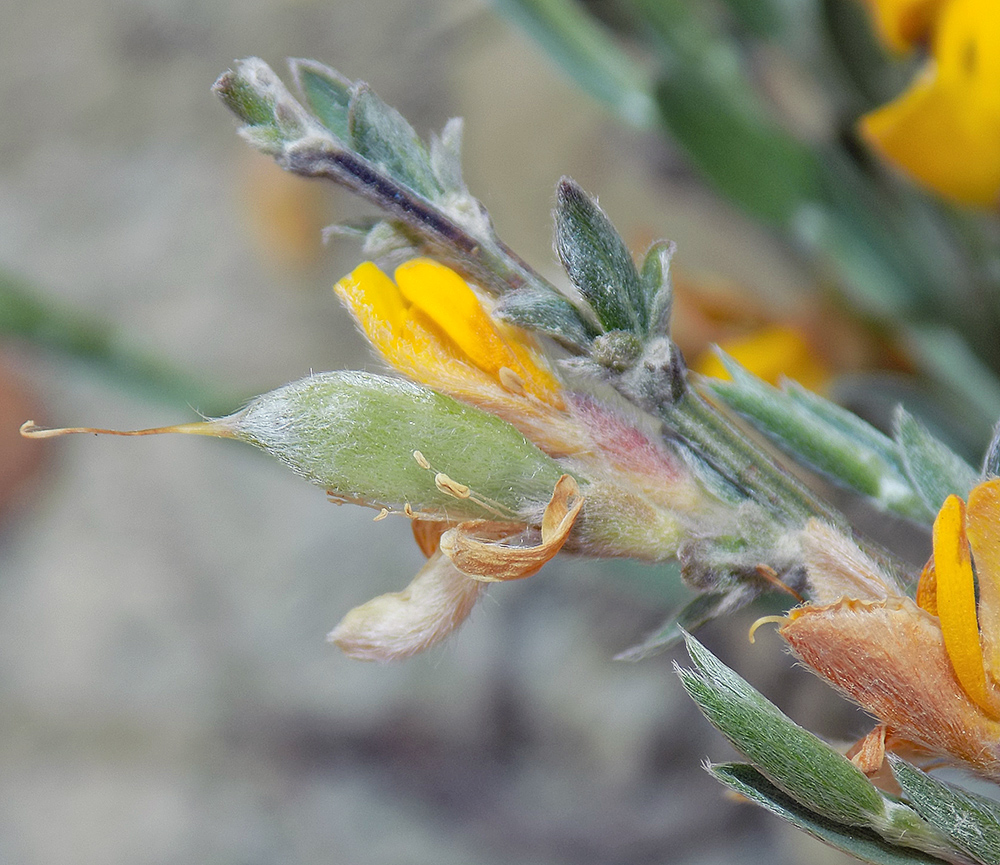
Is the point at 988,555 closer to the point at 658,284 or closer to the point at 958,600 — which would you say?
the point at 958,600

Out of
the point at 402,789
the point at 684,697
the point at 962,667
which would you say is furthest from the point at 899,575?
the point at 402,789

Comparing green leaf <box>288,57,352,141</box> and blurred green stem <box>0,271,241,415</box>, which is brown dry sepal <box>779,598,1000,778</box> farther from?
blurred green stem <box>0,271,241,415</box>

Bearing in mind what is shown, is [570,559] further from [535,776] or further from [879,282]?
[535,776]

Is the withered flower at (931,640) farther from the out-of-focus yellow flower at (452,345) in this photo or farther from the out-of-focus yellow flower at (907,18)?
the out-of-focus yellow flower at (907,18)

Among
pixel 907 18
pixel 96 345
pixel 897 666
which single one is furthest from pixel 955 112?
pixel 96 345

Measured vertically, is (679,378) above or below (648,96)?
below
